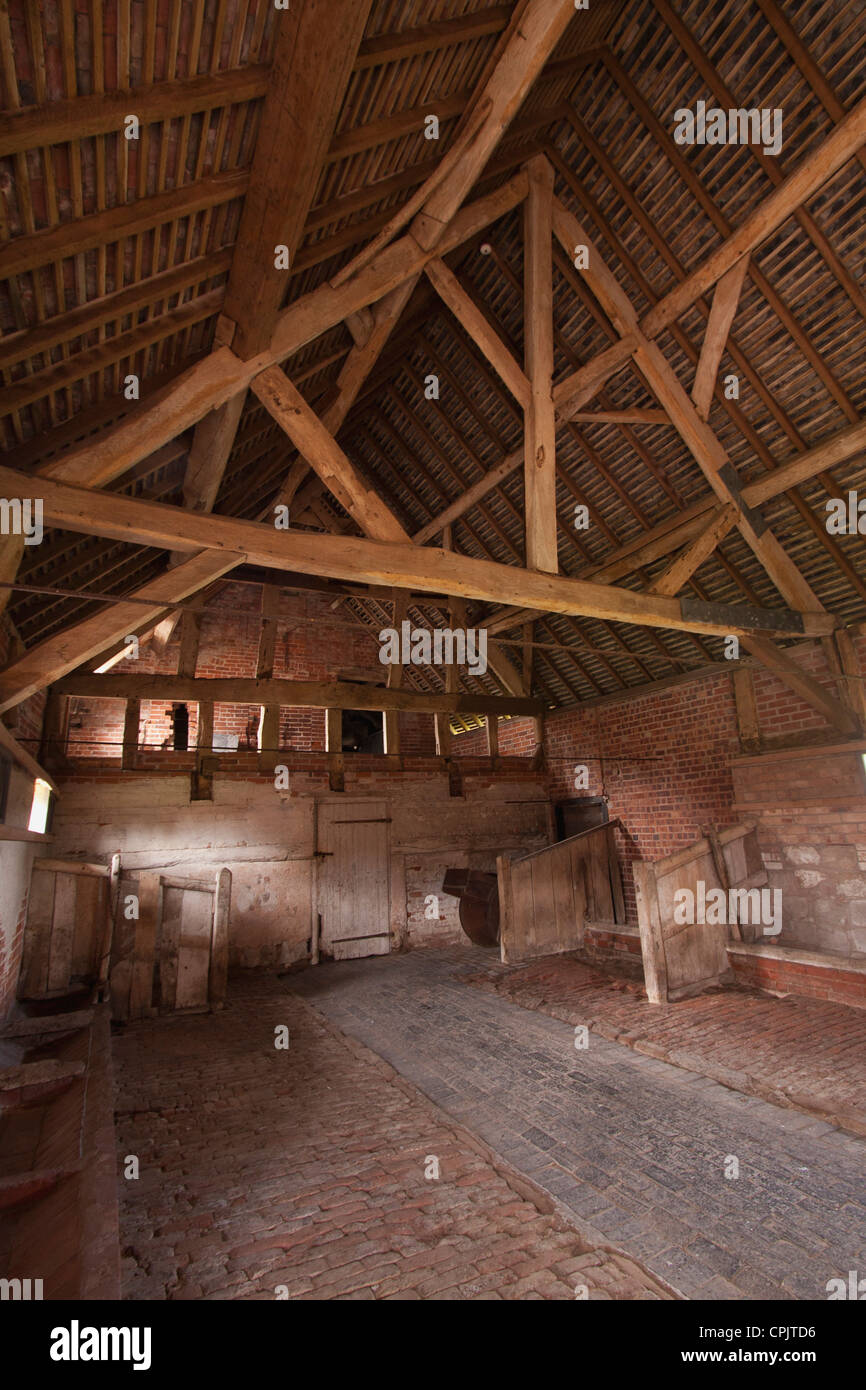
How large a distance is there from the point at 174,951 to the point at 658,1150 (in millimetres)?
4993

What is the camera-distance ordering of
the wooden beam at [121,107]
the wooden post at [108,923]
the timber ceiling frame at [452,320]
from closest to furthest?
the wooden beam at [121,107] → the timber ceiling frame at [452,320] → the wooden post at [108,923]

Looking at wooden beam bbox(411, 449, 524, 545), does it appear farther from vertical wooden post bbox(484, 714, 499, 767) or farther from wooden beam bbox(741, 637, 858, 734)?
vertical wooden post bbox(484, 714, 499, 767)

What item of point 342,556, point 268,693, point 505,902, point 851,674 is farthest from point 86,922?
point 851,674

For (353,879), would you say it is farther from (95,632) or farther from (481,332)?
(481,332)

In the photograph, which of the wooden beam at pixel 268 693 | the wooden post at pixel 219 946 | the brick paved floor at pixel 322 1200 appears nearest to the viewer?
the brick paved floor at pixel 322 1200

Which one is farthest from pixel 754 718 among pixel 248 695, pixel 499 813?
pixel 248 695

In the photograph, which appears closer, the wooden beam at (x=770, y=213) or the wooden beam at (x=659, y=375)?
the wooden beam at (x=770, y=213)

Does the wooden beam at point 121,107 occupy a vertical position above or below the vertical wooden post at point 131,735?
above

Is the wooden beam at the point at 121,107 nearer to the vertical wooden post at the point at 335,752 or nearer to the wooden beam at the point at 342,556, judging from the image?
the wooden beam at the point at 342,556

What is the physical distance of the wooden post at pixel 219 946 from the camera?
6.59 metres

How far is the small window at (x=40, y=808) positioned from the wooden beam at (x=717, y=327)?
6.90 meters

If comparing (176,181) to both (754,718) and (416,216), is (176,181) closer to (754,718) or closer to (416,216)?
(416,216)

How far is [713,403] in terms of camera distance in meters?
5.55

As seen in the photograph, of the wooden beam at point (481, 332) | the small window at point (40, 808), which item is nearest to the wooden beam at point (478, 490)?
the wooden beam at point (481, 332)
